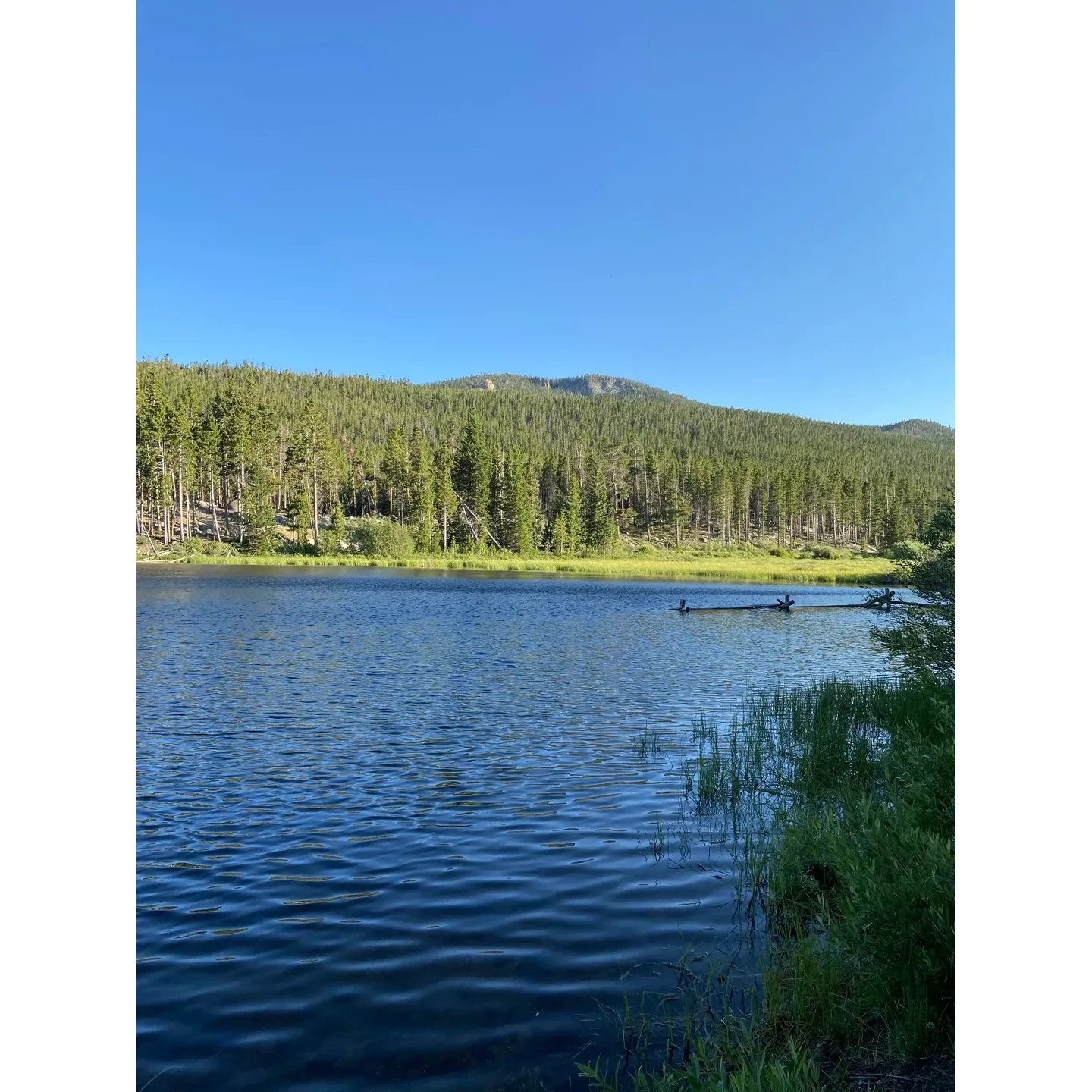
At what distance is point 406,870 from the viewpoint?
23.6 feet

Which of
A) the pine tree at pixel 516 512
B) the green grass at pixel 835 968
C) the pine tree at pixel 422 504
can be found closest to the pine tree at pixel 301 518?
the pine tree at pixel 422 504

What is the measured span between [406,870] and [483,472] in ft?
280

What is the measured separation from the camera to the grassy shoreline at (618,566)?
6862cm

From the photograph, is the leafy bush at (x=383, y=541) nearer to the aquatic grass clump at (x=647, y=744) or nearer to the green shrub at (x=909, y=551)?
the aquatic grass clump at (x=647, y=744)

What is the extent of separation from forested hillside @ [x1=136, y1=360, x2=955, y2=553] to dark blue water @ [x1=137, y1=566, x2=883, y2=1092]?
54.1m

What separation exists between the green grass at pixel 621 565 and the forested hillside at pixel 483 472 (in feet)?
14.0

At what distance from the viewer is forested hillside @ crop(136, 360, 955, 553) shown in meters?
81.1

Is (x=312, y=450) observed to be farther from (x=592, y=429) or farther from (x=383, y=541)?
(x=592, y=429)

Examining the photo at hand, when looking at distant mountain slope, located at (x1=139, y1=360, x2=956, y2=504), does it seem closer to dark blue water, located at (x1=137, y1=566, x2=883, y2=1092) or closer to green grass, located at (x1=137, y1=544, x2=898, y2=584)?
green grass, located at (x1=137, y1=544, x2=898, y2=584)
